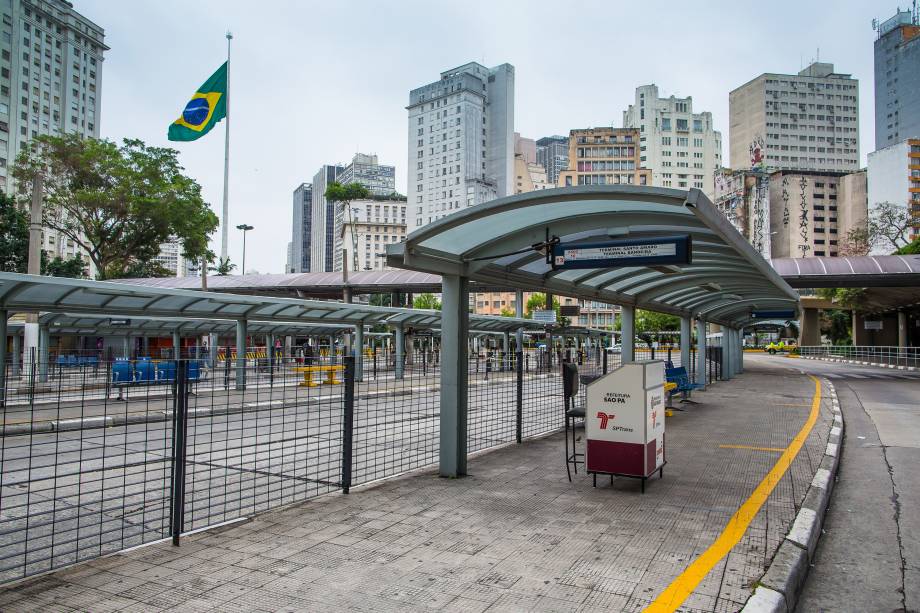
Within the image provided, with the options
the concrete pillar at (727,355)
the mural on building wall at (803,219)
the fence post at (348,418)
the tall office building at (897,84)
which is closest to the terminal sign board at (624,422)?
the fence post at (348,418)

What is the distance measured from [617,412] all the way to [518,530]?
193cm

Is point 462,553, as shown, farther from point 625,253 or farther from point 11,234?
point 11,234

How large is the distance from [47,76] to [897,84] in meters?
226

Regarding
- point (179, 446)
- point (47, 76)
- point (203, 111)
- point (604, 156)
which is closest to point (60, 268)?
point (203, 111)

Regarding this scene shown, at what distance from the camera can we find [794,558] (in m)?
4.29

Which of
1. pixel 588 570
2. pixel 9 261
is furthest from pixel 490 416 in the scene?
pixel 9 261

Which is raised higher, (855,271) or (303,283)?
(303,283)

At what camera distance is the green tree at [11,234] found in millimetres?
46781

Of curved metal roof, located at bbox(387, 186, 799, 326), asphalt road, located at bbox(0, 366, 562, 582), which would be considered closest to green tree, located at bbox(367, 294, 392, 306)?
asphalt road, located at bbox(0, 366, 562, 582)

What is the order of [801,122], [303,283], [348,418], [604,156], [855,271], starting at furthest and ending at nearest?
[801,122], [604,156], [303,283], [855,271], [348,418]

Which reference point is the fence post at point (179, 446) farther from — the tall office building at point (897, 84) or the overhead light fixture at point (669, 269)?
the tall office building at point (897, 84)

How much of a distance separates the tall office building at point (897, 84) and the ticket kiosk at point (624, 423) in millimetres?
215185

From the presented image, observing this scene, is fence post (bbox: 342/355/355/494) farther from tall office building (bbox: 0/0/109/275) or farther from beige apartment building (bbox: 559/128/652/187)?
beige apartment building (bbox: 559/128/652/187)

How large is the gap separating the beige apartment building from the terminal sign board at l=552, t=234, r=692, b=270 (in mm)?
111613
